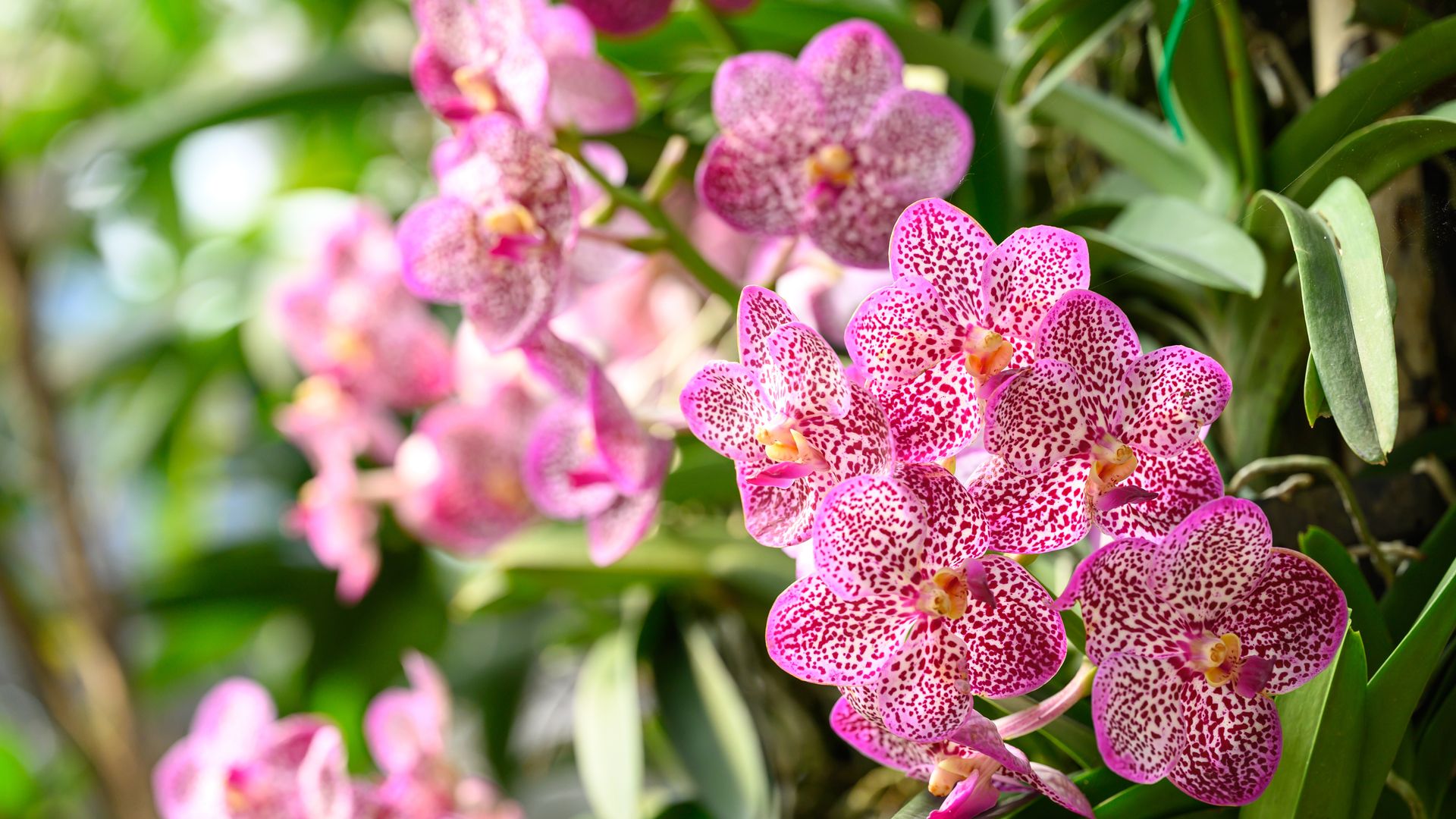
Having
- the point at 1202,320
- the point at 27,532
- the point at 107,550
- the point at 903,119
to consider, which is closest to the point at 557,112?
the point at 903,119

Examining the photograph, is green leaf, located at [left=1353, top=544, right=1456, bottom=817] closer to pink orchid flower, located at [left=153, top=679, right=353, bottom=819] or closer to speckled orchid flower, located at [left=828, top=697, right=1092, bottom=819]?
speckled orchid flower, located at [left=828, top=697, right=1092, bottom=819]

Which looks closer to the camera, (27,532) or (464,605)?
(464,605)

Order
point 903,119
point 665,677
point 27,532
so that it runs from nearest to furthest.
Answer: point 903,119 < point 665,677 < point 27,532

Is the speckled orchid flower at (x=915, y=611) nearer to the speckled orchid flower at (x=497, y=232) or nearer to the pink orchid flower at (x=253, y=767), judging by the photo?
the speckled orchid flower at (x=497, y=232)

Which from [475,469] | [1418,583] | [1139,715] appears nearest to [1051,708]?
[1139,715]

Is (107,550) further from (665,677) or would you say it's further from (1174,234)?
(1174,234)

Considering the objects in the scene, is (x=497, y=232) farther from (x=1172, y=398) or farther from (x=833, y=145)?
(x=1172, y=398)

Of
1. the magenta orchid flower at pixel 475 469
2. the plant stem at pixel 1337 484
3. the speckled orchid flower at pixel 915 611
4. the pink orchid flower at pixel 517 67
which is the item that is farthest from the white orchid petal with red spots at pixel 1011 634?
the magenta orchid flower at pixel 475 469
